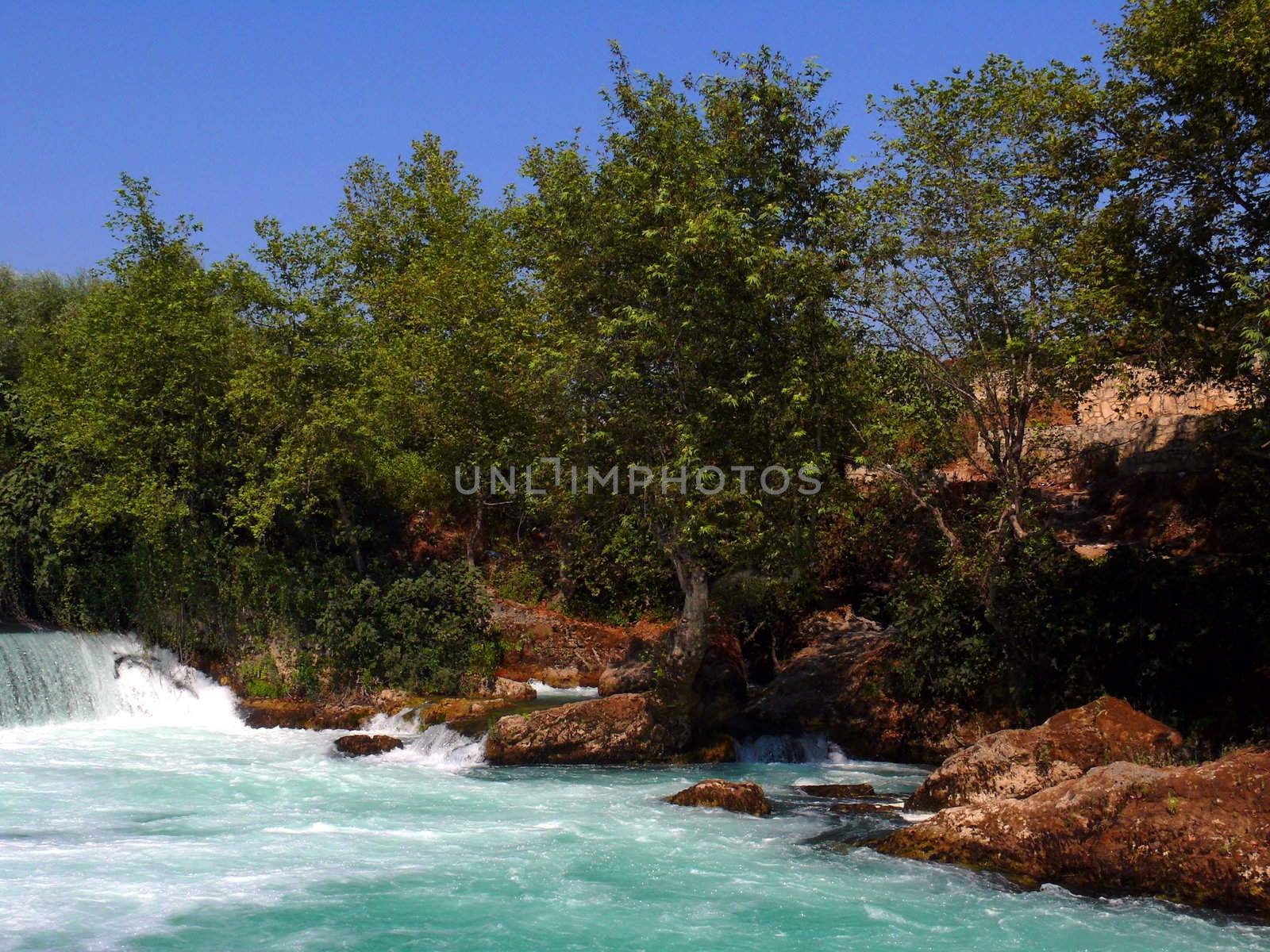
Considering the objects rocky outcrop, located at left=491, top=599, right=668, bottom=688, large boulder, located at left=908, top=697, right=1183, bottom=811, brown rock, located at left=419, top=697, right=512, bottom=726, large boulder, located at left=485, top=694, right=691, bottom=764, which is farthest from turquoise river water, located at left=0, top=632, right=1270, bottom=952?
rocky outcrop, located at left=491, top=599, right=668, bottom=688

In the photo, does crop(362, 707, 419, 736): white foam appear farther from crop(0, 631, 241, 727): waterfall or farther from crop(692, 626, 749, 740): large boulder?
crop(692, 626, 749, 740): large boulder

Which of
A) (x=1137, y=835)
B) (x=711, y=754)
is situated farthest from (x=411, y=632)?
Result: (x=1137, y=835)

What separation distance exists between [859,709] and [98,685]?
16.0m

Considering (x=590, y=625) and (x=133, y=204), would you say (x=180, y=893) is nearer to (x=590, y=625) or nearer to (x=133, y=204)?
(x=590, y=625)

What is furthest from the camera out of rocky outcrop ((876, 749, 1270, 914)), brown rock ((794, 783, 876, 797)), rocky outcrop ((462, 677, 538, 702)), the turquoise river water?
rocky outcrop ((462, 677, 538, 702))

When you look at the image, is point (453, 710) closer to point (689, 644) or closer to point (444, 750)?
point (444, 750)

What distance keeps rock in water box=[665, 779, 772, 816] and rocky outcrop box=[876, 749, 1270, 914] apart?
2457 millimetres

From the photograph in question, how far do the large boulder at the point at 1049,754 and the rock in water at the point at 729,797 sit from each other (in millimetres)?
2055

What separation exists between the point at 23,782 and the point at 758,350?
13647 millimetres

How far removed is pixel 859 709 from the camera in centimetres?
2061

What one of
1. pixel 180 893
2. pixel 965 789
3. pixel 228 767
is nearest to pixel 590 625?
pixel 228 767

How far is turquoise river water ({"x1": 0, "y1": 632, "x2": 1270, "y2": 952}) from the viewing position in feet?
36.8

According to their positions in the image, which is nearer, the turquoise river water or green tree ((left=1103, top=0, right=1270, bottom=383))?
the turquoise river water

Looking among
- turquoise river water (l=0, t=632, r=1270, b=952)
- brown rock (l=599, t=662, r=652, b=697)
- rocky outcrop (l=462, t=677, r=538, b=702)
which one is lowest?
turquoise river water (l=0, t=632, r=1270, b=952)
